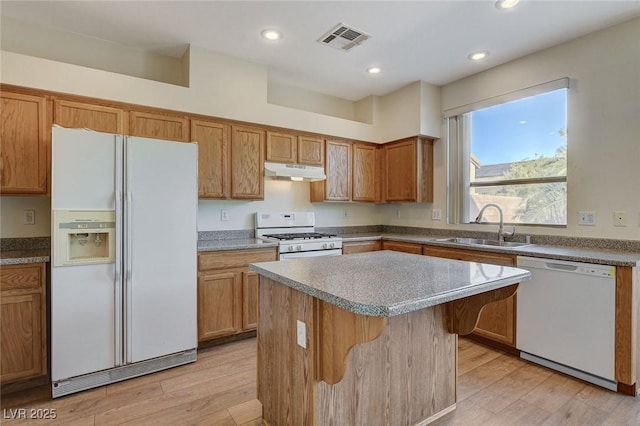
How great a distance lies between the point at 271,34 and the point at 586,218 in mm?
3143

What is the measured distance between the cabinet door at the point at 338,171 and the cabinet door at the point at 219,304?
5.16ft

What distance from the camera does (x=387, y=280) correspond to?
4.80 feet

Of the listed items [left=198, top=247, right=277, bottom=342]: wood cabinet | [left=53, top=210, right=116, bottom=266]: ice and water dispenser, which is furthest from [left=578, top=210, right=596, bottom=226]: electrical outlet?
[left=53, top=210, right=116, bottom=266]: ice and water dispenser

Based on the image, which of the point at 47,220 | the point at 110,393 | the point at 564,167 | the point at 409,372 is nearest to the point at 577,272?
the point at 564,167

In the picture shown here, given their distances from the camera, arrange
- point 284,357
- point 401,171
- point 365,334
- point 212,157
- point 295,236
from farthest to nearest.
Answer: point 401,171 < point 295,236 < point 212,157 < point 284,357 < point 365,334

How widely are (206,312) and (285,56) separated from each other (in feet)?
8.35

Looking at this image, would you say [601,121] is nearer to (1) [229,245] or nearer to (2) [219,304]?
(1) [229,245]

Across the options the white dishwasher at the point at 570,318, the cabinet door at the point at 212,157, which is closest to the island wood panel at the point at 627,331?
the white dishwasher at the point at 570,318

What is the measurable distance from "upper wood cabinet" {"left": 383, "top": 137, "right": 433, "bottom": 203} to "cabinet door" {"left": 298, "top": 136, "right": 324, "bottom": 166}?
1000mm

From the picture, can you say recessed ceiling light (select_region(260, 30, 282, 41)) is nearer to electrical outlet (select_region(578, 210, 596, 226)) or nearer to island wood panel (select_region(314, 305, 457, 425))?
island wood panel (select_region(314, 305, 457, 425))

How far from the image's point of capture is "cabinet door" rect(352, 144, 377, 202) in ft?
13.7

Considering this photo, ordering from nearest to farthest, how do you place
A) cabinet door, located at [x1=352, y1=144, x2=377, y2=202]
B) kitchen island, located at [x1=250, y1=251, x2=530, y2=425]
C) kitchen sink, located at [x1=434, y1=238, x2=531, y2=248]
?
1. kitchen island, located at [x1=250, y1=251, x2=530, y2=425]
2. kitchen sink, located at [x1=434, y1=238, x2=531, y2=248]
3. cabinet door, located at [x1=352, y1=144, x2=377, y2=202]

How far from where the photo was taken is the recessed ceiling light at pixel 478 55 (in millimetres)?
3125

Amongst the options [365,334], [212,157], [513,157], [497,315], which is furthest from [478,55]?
[365,334]
